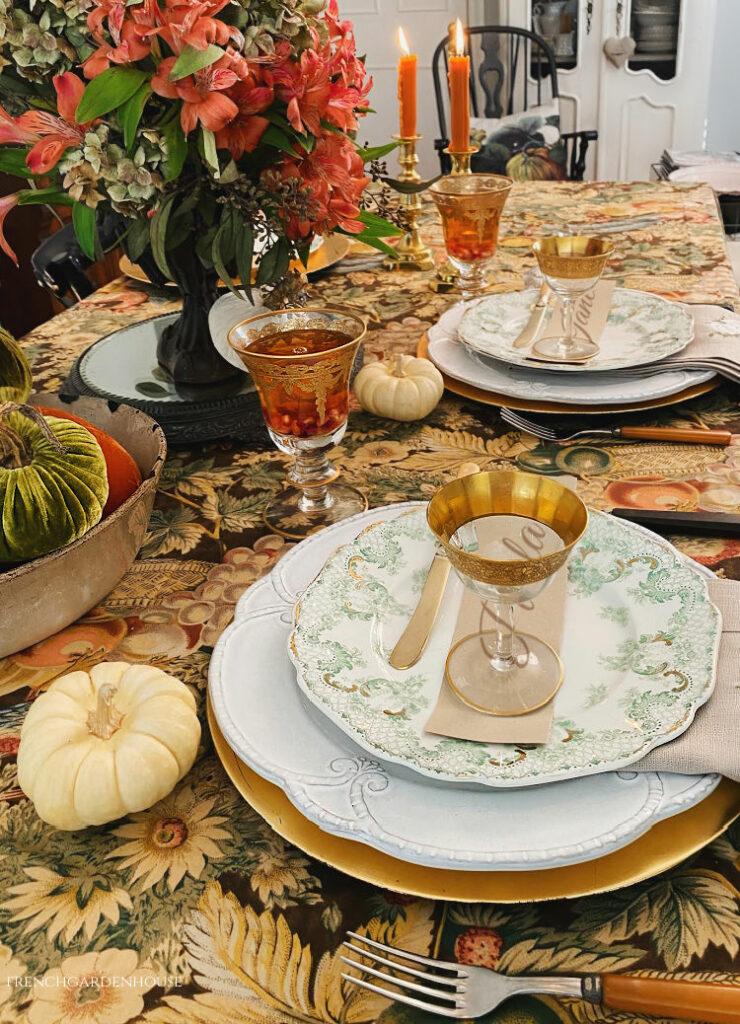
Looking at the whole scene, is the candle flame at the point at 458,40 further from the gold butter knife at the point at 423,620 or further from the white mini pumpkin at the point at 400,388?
the gold butter knife at the point at 423,620

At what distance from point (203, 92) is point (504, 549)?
1.52ft

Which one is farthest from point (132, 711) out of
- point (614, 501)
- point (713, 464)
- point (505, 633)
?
point (713, 464)

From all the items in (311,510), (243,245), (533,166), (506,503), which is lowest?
(533,166)

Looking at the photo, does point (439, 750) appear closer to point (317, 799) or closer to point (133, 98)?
point (317, 799)

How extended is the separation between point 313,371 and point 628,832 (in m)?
0.44

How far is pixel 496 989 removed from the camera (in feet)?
1.30

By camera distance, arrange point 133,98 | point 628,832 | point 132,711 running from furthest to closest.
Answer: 1. point 133,98
2. point 132,711
3. point 628,832

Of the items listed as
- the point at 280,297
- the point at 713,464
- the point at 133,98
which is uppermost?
the point at 133,98

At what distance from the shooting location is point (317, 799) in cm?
45

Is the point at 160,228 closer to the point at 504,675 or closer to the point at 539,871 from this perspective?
the point at 504,675

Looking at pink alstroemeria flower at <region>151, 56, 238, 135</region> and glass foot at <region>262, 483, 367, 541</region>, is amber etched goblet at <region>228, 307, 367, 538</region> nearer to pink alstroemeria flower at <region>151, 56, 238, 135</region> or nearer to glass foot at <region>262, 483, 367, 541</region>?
glass foot at <region>262, 483, 367, 541</region>

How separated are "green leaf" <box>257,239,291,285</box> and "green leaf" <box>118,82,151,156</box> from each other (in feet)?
0.60

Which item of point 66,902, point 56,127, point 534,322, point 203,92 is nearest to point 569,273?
point 534,322

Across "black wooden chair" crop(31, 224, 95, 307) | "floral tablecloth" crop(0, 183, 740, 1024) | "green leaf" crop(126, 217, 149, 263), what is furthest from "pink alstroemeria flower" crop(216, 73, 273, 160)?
"black wooden chair" crop(31, 224, 95, 307)
